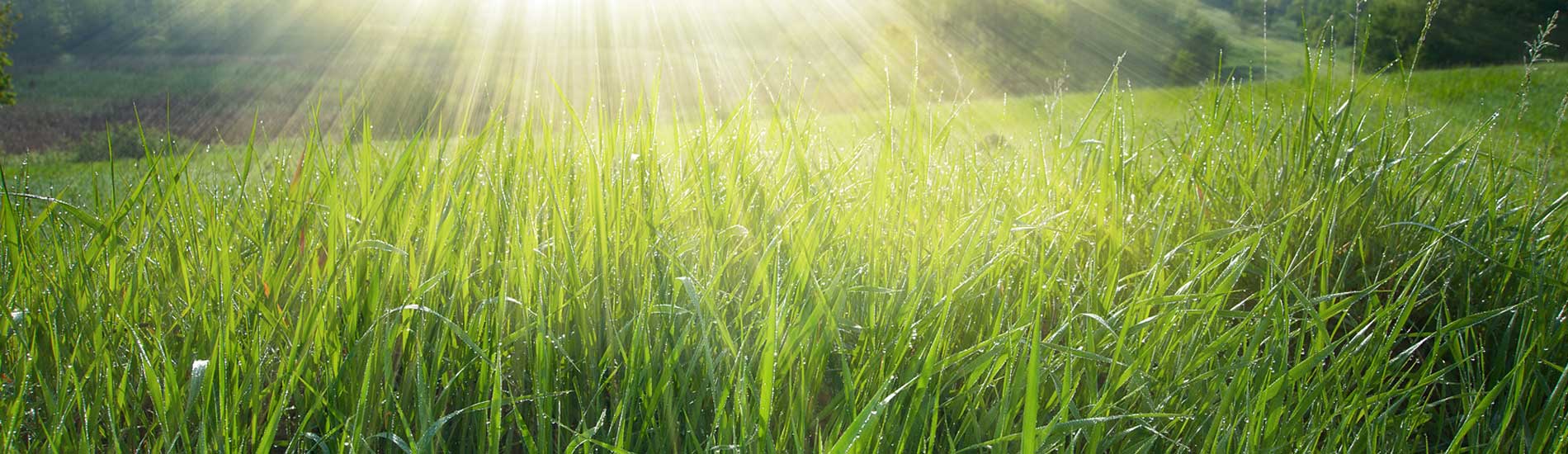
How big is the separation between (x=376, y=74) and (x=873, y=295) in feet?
47.1

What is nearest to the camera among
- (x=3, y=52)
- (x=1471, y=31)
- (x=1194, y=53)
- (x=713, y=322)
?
(x=713, y=322)

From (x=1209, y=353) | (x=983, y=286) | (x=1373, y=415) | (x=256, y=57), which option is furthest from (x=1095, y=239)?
(x=256, y=57)

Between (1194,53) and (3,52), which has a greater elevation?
(3,52)

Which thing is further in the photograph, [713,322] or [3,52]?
[3,52]

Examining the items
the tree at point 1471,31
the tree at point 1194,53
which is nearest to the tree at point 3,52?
the tree at point 1194,53

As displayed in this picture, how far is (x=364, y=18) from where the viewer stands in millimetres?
18297

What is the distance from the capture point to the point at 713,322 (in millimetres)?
1026

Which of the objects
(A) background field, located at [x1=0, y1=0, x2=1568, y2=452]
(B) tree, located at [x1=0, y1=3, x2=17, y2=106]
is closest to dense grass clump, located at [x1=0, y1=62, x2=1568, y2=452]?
(A) background field, located at [x1=0, y1=0, x2=1568, y2=452]

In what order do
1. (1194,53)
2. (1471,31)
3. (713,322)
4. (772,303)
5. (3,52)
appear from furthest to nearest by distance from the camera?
(1194,53) → (1471,31) → (3,52) → (713,322) → (772,303)

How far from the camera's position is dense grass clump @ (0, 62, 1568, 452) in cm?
94

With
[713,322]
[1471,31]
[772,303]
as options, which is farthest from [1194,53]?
[772,303]

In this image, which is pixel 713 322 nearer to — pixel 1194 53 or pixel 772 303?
pixel 772 303

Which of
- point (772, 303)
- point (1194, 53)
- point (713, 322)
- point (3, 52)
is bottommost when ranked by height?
point (1194, 53)

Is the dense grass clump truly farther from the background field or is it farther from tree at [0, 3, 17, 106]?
tree at [0, 3, 17, 106]
